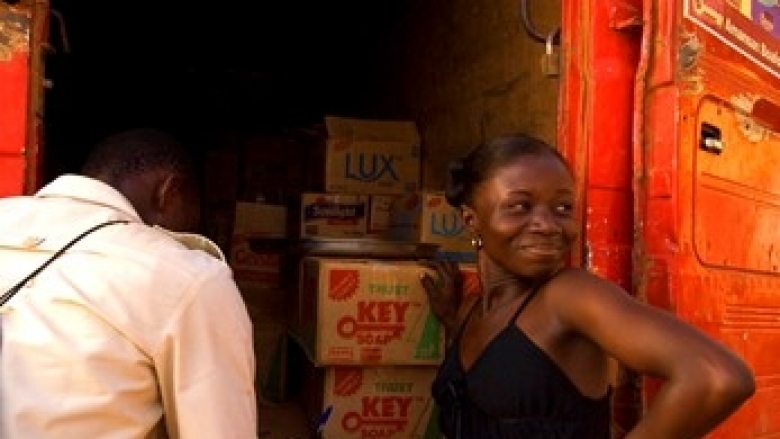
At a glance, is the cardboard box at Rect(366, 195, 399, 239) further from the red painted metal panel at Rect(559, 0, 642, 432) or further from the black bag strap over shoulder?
the black bag strap over shoulder

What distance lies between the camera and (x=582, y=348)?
1.78 meters

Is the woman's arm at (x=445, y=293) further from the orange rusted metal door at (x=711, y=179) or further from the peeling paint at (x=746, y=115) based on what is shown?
the peeling paint at (x=746, y=115)

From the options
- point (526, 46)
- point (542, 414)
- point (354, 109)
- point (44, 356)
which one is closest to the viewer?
point (44, 356)

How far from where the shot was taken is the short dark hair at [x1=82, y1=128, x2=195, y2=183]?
1627mm

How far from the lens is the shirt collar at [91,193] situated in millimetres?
1550

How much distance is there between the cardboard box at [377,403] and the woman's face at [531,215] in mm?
859

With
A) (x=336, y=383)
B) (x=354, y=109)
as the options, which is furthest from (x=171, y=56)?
(x=336, y=383)

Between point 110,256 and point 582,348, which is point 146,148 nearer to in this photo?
point 110,256

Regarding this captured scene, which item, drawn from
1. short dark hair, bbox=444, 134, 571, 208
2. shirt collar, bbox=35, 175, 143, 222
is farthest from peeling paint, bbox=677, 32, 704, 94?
shirt collar, bbox=35, 175, 143, 222

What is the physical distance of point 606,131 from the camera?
2170 mm

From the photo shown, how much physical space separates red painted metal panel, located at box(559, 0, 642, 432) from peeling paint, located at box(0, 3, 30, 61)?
1335 mm

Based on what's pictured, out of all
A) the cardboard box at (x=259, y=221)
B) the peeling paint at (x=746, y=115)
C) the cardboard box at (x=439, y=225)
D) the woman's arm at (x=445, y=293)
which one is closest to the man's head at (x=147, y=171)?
the woman's arm at (x=445, y=293)

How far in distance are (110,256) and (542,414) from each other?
92 centimetres

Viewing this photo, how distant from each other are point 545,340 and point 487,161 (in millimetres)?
484
